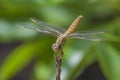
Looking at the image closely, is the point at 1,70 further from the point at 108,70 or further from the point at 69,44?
the point at 108,70

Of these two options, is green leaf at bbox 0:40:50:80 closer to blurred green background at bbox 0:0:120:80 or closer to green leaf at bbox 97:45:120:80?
blurred green background at bbox 0:0:120:80

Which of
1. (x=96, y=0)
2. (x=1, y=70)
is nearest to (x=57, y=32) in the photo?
(x=96, y=0)

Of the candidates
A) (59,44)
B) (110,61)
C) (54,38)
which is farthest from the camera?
(54,38)

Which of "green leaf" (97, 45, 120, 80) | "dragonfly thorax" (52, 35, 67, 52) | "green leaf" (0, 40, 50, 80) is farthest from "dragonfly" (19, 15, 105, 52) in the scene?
"green leaf" (0, 40, 50, 80)

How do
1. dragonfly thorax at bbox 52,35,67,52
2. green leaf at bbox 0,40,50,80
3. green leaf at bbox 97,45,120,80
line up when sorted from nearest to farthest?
1. dragonfly thorax at bbox 52,35,67,52
2. green leaf at bbox 97,45,120,80
3. green leaf at bbox 0,40,50,80

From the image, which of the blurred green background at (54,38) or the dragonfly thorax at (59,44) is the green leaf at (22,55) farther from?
the dragonfly thorax at (59,44)

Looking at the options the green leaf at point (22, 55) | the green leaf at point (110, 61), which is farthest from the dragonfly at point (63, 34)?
the green leaf at point (22, 55)

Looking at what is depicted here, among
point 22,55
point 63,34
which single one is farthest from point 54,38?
point 63,34

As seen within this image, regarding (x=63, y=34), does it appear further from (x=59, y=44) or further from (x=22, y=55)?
(x=22, y=55)
